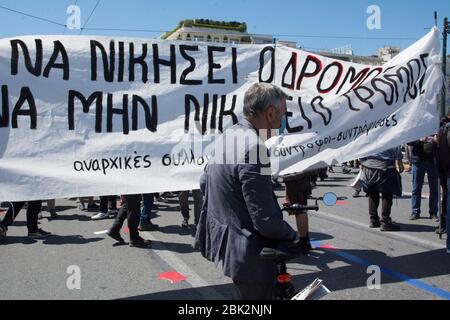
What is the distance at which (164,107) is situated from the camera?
440 cm

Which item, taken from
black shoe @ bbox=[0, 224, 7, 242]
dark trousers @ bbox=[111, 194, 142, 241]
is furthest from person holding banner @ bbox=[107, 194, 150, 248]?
black shoe @ bbox=[0, 224, 7, 242]

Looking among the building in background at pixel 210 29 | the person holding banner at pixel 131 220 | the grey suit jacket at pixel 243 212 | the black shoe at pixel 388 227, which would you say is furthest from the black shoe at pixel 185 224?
the building in background at pixel 210 29

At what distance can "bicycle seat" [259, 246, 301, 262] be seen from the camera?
2352 millimetres

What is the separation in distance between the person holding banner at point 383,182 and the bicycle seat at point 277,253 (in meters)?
4.78

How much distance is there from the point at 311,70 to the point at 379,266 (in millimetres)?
2408

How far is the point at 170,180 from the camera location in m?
4.30

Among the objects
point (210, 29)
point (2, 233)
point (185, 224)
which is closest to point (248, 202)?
point (185, 224)

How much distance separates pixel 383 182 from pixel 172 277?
3759 mm

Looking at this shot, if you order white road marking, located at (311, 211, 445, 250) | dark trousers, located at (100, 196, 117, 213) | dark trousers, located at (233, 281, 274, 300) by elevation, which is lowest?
white road marking, located at (311, 211, 445, 250)

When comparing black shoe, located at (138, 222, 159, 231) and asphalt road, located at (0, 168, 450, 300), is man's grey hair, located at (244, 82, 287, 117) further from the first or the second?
black shoe, located at (138, 222, 159, 231)

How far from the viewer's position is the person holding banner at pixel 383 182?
22.0 ft
